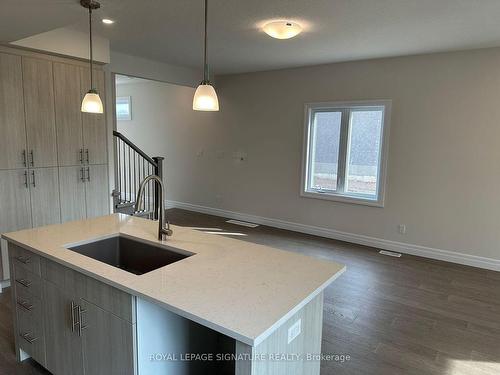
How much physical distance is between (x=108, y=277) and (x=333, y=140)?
4.31 meters

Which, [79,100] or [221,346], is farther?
[79,100]

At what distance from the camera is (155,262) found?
2.15 metres

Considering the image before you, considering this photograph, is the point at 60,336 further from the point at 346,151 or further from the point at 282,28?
the point at 346,151

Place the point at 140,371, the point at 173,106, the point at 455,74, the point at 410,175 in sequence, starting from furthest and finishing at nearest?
the point at 173,106, the point at 410,175, the point at 455,74, the point at 140,371

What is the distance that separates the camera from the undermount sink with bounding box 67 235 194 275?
2.10 meters

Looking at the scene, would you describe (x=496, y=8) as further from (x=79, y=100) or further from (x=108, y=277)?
(x=79, y=100)

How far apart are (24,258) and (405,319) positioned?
2.95 m

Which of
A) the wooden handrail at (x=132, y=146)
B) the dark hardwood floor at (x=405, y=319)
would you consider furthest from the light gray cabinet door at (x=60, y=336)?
the wooden handrail at (x=132, y=146)

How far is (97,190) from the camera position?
4105 millimetres

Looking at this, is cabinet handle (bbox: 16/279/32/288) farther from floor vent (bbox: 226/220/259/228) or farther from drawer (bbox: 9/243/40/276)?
floor vent (bbox: 226/220/259/228)

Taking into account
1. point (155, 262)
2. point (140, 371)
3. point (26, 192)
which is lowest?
point (140, 371)

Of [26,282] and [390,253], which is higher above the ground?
[26,282]

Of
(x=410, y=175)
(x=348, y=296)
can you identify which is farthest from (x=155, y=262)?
(x=410, y=175)

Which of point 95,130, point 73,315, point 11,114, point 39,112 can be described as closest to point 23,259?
point 73,315
